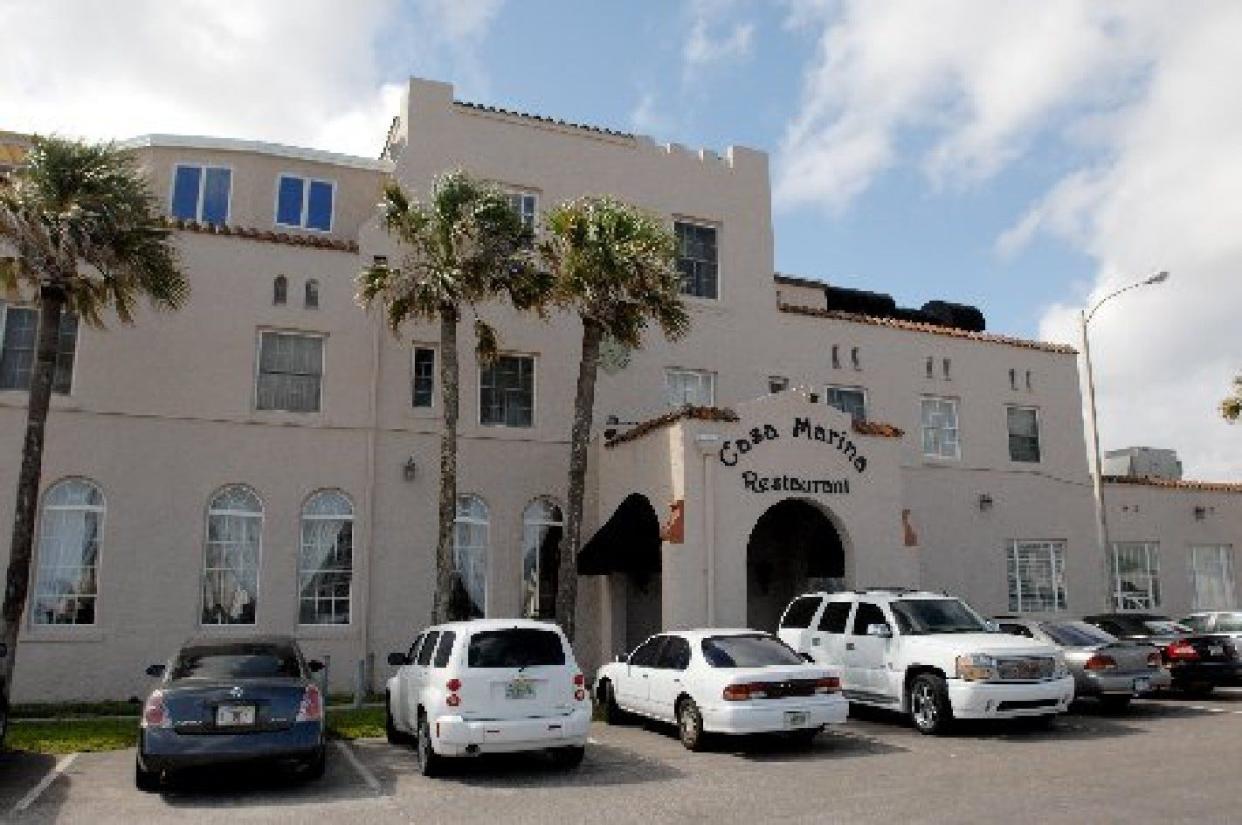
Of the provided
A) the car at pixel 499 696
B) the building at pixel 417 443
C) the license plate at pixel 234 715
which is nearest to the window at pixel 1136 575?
the building at pixel 417 443

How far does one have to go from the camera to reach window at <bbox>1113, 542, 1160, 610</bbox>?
26.8 meters

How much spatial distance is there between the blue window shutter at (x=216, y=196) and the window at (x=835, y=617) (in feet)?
46.5

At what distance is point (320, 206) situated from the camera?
21.7 meters

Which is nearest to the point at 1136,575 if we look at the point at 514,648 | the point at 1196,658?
the point at 1196,658

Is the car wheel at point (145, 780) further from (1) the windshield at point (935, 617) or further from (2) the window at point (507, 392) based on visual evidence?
(2) the window at point (507, 392)

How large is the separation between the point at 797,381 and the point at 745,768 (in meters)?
13.9

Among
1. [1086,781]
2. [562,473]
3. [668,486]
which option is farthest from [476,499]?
[1086,781]

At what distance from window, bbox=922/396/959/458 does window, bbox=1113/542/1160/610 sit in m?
5.49

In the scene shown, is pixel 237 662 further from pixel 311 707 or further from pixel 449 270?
pixel 449 270

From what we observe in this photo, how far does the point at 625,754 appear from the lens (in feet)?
39.8

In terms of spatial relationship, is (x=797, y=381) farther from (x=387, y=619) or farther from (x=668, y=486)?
(x=387, y=619)

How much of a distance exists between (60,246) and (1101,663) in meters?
16.7

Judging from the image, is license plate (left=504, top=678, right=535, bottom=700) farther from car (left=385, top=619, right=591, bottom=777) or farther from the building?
the building

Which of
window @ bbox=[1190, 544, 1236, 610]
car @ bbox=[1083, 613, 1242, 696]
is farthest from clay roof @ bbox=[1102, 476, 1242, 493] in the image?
car @ bbox=[1083, 613, 1242, 696]
